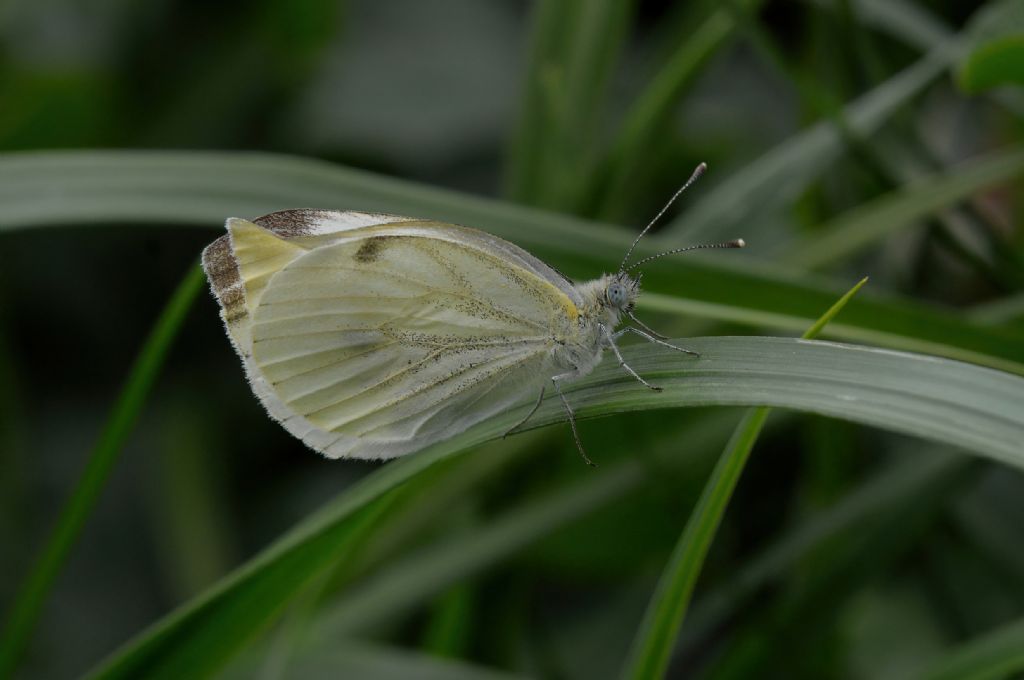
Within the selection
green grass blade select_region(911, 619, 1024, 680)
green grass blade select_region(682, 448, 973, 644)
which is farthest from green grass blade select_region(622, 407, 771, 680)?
green grass blade select_region(682, 448, 973, 644)

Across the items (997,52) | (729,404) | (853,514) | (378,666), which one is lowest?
(378,666)

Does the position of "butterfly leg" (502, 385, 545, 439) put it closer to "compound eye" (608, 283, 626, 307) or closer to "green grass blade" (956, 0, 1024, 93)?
"compound eye" (608, 283, 626, 307)

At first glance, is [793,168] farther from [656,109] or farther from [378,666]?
[378,666]

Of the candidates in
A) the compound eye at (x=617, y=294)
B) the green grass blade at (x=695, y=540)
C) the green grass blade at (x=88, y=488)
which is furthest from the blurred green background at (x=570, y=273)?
the green grass blade at (x=695, y=540)

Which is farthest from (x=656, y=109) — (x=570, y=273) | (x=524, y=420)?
(x=524, y=420)

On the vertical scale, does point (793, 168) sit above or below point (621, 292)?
above

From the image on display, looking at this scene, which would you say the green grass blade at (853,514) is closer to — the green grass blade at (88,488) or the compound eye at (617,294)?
the compound eye at (617,294)

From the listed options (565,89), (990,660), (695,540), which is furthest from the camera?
(565,89)
